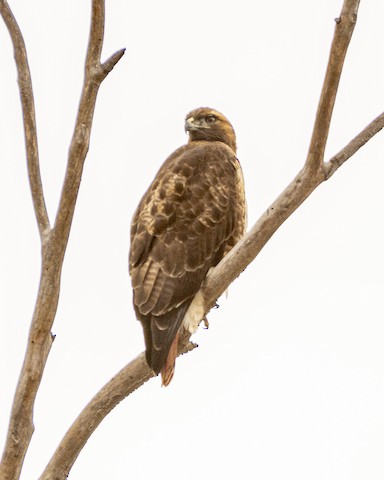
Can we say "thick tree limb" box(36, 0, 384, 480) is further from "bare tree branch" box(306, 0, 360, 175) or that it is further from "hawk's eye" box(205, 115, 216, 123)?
"hawk's eye" box(205, 115, 216, 123)

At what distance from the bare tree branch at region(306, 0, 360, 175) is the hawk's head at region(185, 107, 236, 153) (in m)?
1.83

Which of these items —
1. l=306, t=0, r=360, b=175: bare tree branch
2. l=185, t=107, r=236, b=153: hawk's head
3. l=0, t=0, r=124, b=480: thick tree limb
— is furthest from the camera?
l=185, t=107, r=236, b=153: hawk's head

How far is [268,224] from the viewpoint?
4.51 m

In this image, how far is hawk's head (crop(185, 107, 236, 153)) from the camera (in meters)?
6.16

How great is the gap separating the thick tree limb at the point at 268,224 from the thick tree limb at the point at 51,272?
248 mm

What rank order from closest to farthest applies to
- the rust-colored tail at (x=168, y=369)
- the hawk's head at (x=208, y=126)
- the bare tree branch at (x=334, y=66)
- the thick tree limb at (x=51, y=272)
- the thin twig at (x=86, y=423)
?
the bare tree branch at (x=334, y=66) → the thick tree limb at (x=51, y=272) → the thin twig at (x=86, y=423) → the rust-colored tail at (x=168, y=369) → the hawk's head at (x=208, y=126)

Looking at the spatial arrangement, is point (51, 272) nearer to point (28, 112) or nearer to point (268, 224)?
point (28, 112)

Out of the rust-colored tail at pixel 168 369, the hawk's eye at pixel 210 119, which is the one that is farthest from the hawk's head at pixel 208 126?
the rust-colored tail at pixel 168 369

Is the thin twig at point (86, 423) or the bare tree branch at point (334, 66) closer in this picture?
the bare tree branch at point (334, 66)

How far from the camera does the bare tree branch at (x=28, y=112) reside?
475cm

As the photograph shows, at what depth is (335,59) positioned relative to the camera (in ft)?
14.1

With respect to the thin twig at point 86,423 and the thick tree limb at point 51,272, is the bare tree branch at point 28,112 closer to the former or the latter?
the thick tree limb at point 51,272

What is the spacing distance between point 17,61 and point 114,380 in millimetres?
1760

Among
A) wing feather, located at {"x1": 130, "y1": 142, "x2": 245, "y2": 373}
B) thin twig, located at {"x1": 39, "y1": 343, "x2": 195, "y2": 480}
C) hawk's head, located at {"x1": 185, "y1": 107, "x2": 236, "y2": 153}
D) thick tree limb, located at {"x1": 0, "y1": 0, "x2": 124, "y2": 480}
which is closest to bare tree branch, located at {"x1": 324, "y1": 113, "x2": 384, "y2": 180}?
wing feather, located at {"x1": 130, "y1": 142, "x2": 245, "y2": 373}
